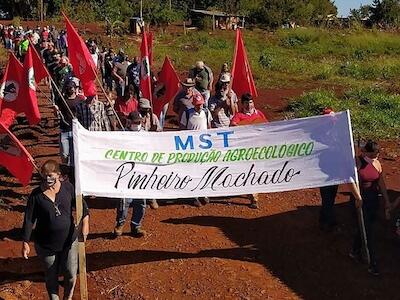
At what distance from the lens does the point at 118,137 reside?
6.89 m

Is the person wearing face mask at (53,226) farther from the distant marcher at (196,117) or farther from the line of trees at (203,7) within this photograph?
the line of trees at (203,7)

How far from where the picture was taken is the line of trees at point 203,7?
1846 inches

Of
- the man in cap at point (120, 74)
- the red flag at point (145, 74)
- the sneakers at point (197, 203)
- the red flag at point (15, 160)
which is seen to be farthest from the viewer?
the man in cap at point (120, 74)

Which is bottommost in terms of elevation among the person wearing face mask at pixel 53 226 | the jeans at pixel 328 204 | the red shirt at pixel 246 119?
the jeans at pixel 328 204

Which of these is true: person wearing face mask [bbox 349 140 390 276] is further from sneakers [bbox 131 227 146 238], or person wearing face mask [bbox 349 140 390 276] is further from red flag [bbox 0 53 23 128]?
red flag [bbox 0 53 23 128]

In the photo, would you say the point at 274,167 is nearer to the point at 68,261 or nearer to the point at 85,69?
the point at 68,261

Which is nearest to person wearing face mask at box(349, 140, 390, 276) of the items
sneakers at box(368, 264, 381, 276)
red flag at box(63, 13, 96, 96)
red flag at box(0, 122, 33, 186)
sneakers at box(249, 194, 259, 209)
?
sneakers at box(368, 264, 381, 276)

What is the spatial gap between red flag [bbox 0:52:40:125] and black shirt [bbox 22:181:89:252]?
327 centimetres

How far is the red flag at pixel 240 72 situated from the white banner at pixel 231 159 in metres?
3.56

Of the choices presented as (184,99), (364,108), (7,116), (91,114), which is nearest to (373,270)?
(184,99)

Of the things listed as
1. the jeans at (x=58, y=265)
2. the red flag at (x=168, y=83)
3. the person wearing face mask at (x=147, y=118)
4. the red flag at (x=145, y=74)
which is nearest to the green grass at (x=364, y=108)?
the red flag at (x=168, y=83)

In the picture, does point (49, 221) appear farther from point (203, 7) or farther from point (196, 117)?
point (203, 7)

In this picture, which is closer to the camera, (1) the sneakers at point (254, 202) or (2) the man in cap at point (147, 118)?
(2) the man in cap at point (147, 118)

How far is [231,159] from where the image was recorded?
23.5 feet
